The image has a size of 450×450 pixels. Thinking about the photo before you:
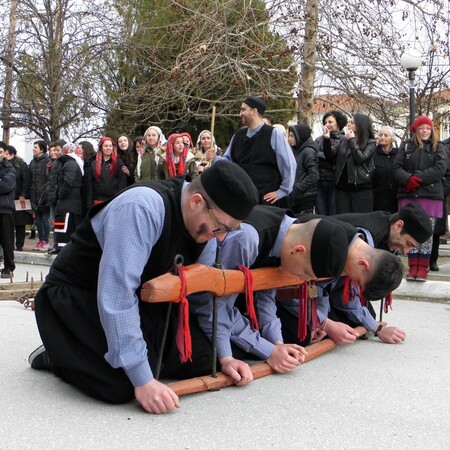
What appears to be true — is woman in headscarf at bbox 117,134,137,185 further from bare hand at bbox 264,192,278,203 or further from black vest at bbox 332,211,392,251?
black vest at bbox 332,211,392,251

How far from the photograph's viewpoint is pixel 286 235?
3.62m

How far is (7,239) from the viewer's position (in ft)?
25.7

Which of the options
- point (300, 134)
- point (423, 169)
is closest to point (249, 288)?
point (423, 169)

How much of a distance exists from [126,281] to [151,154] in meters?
6.36

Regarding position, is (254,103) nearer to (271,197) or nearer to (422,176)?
(271,197)

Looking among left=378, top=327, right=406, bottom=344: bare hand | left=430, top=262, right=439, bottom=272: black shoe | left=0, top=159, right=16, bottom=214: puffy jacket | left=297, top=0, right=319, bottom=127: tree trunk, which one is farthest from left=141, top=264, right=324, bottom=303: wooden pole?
left=297, top=0, right=319, bottom=127: tree trunk

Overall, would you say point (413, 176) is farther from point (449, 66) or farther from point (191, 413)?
point (449, 66)

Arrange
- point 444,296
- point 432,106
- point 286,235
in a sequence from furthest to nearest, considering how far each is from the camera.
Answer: point 432,106
point 444,296
point 286,235

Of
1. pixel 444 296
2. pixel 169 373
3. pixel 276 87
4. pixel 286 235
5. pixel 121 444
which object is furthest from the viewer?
pixel 276 87

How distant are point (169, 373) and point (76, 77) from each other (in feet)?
46.0

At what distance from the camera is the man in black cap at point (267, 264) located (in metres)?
3.33

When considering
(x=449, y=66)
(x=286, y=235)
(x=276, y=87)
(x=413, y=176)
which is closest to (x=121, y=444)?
(x=286, y=235)

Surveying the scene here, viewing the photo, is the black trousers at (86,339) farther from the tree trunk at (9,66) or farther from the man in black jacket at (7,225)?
the tree trunk at (9,66)

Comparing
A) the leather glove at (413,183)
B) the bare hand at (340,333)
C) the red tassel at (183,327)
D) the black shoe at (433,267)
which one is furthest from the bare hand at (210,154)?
the red tassel at (183,327)
